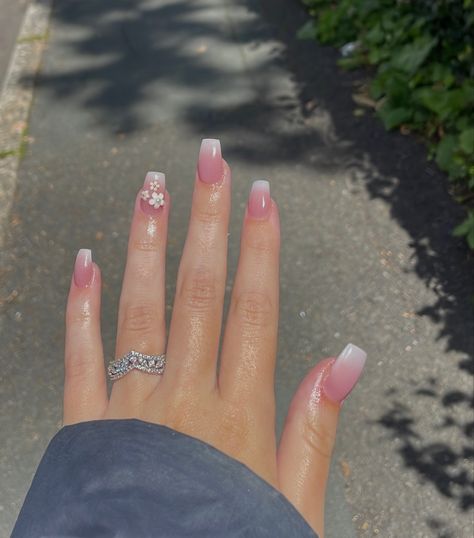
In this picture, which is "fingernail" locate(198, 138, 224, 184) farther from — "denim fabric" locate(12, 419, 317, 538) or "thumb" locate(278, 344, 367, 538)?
"denim fabric" locate(12, 419, 317, 538)

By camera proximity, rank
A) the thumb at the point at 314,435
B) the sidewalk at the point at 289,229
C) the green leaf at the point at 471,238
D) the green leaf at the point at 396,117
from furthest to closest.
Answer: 1. the green leaf at the point at 396,117
2. the green leaf at the point at 471,238
3. the sidewalk at the point at 289,229
4. the thumb at the point at 314,435

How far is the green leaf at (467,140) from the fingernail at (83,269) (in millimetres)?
3313

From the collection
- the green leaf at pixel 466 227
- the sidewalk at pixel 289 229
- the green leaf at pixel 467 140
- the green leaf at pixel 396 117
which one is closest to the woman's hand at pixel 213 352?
the sidewalk at pixel 289 229

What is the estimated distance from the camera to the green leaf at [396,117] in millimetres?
5676

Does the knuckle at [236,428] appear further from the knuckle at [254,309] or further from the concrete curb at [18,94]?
the concrete curb at [18,94]

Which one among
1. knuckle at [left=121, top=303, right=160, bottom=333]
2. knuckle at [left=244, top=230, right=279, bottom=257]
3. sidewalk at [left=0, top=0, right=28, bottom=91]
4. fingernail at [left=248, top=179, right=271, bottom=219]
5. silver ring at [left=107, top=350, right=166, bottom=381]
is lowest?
sidewalk at [left=0, top=0, right=28, bottom=91]

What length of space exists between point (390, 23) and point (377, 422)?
12.1ft

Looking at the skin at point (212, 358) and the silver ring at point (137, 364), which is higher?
the skin at point (212, 358)

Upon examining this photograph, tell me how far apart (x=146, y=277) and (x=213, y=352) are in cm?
35

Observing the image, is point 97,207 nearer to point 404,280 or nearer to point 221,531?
point 404,280

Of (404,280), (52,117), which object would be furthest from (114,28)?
(404,280)

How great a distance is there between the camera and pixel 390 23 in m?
6.30

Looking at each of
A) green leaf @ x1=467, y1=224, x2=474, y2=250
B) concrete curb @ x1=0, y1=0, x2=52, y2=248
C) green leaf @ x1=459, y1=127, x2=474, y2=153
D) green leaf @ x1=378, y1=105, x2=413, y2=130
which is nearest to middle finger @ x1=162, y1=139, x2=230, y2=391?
green leaf @ x1=467, y1=224, x2=474, y2=250

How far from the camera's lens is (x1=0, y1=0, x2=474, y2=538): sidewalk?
12.6 ft
